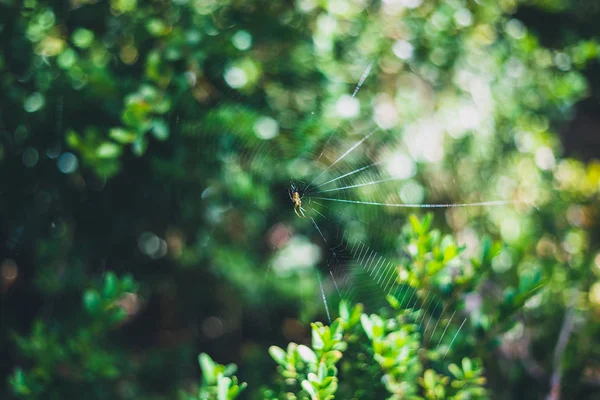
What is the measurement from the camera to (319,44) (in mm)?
1440

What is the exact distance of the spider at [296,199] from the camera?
162 centimetres

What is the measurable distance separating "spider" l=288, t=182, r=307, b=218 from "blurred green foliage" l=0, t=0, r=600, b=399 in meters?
0.08

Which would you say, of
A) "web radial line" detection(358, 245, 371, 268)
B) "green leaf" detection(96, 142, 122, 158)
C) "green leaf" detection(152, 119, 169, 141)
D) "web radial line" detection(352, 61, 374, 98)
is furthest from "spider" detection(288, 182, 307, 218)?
"green leaf" detection(96, 142, 122, 158)

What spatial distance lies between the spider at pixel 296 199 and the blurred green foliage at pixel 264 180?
0.26 ft

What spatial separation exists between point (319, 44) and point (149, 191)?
78 centimetres

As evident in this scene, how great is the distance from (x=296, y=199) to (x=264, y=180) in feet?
0.44

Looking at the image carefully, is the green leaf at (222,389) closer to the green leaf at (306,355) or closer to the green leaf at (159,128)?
the green leaf at (306,355)

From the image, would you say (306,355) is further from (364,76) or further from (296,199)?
(364,76)

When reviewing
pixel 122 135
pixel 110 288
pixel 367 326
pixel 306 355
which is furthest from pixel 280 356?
pixel 122 135

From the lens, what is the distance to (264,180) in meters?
1.59

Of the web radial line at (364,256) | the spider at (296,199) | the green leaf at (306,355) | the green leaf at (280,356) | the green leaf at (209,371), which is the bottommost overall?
the web radial line at (364,256)

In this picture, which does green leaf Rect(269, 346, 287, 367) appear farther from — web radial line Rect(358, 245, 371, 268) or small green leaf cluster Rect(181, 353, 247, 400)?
web radial line Rect(358, 245, 371, 268)

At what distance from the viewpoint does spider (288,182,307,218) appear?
1622 millimetres

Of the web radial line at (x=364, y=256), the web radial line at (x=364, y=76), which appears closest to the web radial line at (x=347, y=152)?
the web radial line at (x=364, y=76)
